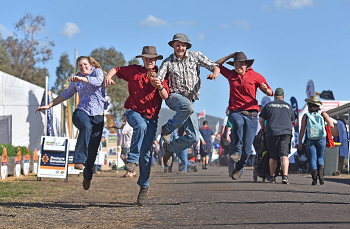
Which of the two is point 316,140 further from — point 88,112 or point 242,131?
point 88,112

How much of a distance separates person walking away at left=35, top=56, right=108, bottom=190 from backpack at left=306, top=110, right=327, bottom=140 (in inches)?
206

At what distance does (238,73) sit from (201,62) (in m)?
1.83

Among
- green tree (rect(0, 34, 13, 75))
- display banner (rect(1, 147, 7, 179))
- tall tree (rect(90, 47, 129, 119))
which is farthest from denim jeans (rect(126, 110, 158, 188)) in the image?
green tree (rect(0, 34, 13, 75))

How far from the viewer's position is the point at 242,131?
8516 millimetres

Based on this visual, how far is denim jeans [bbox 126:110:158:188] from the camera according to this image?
6.56 metres

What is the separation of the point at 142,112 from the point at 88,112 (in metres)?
0.91

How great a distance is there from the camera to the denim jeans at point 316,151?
10.5m

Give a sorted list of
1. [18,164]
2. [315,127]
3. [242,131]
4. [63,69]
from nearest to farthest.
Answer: [242,131] < [315,127] < [18,164] < [63,69]

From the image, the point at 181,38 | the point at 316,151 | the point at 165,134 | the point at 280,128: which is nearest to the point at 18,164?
the point at 280,128

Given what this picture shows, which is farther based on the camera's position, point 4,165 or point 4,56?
point 4,56

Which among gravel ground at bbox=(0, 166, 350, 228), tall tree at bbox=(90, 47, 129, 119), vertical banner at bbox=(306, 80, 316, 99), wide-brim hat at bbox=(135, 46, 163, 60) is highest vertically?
tall tree at bbox=(90, 47, 129, 119)

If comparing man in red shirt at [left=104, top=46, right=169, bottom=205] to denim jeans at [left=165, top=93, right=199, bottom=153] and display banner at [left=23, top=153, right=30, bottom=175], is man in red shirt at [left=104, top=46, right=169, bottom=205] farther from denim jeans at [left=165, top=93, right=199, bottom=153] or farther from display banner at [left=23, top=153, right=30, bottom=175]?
display banner at [left=23, top=153, right=30, bottom=175]

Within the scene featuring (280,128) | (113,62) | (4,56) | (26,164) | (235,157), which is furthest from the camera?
(4,56)

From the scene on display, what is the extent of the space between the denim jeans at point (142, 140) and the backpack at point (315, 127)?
16.4ft
